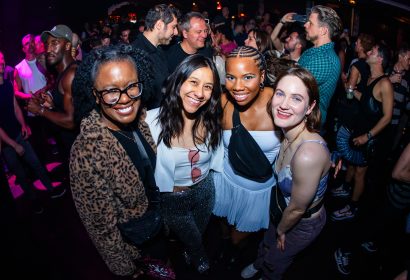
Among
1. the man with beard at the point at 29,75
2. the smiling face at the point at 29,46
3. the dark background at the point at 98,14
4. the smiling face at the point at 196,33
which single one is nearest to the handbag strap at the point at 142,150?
the smiling face at the point at 196,33

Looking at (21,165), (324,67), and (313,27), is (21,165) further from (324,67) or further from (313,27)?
(313,27)

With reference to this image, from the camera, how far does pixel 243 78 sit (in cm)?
212

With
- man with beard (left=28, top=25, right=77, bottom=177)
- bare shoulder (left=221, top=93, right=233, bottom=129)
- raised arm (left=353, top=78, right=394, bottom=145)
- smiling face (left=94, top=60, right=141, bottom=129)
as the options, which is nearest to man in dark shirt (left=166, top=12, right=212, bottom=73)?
man with beard (left=28, top=25, right=77, bottom=177)

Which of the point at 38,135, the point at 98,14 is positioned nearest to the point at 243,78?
the point at 38,135

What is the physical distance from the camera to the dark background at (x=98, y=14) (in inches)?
238

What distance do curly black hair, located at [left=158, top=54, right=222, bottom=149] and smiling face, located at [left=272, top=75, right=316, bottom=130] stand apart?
21.3 inches

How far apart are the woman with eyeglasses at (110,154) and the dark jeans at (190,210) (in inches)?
18.2

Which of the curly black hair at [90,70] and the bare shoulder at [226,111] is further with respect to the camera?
the bare shoulder at [226,111]

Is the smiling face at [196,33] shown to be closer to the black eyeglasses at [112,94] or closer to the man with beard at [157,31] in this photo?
the man with beard at [157,31]

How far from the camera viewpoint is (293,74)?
1.81 metres

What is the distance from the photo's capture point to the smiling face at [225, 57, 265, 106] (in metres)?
2.10

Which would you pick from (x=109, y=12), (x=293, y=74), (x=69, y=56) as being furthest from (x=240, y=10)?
(x=293, y=74)

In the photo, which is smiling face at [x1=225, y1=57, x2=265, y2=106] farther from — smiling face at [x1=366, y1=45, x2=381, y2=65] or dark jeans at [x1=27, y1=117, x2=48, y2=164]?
dark jeans at [x1=27, y1=117, x2=48, y2=164]

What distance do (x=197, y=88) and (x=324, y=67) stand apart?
6.32 feet
